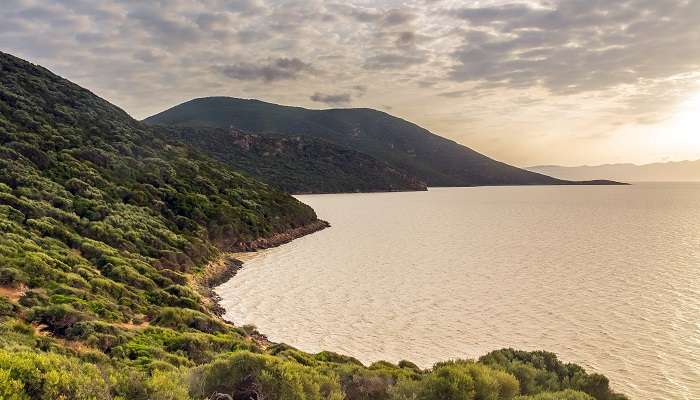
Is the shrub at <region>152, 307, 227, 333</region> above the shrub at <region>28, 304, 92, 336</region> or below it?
below

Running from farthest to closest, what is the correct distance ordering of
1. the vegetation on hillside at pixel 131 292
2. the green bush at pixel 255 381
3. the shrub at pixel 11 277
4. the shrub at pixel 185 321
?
1. the shrub at pixel 185 321
2. the shrub at pixel 11 277
3. the vegetation on hillside at pixel 131 292
4. the green bush at pixel 255 381

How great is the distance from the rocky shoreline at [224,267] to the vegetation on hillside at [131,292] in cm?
80

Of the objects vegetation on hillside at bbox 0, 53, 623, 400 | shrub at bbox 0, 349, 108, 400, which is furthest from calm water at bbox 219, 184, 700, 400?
shrub at bbox 0, 349, 108, 400

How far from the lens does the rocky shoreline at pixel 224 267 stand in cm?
3013

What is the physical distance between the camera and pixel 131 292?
961 inches

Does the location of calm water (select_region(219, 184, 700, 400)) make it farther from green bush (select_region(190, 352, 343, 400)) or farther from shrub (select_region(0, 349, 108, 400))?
shrub (select_region(0, 349, 108, 400))

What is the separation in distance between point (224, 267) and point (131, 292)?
53.3 feet

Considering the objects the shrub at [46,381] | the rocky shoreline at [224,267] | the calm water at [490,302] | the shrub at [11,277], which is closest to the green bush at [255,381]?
the shrub at [46,381]

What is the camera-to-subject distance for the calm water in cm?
2116

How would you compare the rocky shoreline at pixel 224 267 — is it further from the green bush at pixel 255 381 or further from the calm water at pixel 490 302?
the green bush at pixel 255 381

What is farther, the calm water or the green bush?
the calm water

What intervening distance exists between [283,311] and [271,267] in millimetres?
14073

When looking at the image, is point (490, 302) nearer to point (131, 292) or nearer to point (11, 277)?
point (131, 292)

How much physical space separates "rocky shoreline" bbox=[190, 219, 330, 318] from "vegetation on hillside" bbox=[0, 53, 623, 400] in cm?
80
